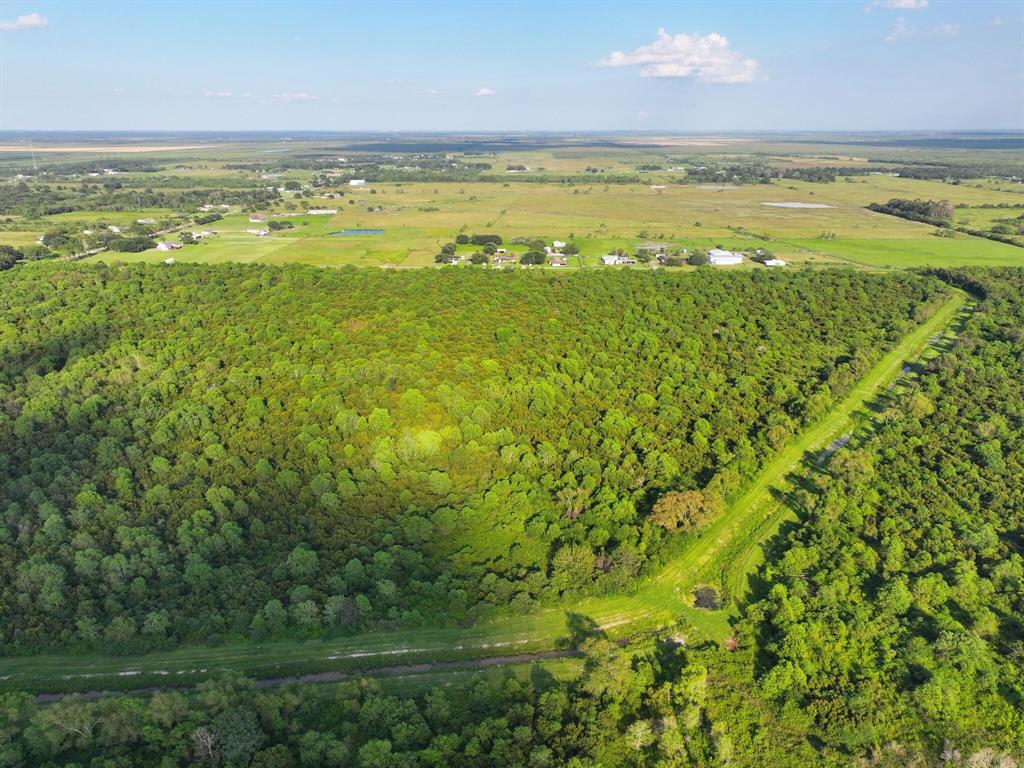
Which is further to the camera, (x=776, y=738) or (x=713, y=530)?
(x=713, y=530)

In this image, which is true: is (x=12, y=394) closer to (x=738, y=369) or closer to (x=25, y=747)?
(x=25, y=747)

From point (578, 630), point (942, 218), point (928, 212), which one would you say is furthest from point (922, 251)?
point (578, 630)

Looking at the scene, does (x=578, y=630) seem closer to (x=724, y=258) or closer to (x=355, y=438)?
(x=355, y=438)

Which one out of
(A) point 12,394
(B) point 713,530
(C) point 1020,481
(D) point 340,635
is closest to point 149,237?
(A) point 12,394

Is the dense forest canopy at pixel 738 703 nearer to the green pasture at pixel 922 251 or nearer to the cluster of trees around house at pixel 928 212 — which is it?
the green pasture at pixel 922 251

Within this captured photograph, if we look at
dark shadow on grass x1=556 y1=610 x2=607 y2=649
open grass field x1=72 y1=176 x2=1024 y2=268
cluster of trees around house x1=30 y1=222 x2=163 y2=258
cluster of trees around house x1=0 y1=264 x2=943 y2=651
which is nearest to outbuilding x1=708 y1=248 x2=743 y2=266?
open grass field x1=72 y1=176 x2=1024 y2=268

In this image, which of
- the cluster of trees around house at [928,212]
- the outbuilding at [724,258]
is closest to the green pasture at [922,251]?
the cluster of trees around house at [928,212]
